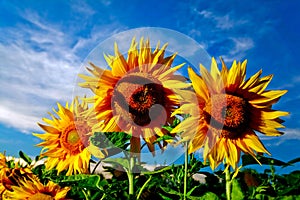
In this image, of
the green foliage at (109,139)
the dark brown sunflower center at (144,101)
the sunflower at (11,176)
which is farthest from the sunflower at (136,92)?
the sunflower at (11,176)

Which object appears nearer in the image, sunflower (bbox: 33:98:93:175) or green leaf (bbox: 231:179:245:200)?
green leaf (bbox: 231:179:245:200)

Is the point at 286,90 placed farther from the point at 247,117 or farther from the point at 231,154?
the point at 231,154

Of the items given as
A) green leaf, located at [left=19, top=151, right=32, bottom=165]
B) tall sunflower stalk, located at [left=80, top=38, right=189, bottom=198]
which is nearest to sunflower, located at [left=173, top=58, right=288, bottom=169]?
tall sunflower stalk, located at [left=80, top=38, right=189, bottom=198]

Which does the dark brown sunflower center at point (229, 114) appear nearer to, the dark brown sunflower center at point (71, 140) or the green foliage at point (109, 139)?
the green foliage at point (109, 139)

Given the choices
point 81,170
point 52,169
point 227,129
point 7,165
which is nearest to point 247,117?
point 227,129

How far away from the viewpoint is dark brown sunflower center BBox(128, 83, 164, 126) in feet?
6.46

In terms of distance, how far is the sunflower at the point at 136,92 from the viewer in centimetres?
197

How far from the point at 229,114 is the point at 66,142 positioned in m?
1.33

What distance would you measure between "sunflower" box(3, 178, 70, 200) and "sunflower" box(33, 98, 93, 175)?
14 centimetres

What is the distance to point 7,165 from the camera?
3252 millimetres

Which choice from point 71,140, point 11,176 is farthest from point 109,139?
point 11,176

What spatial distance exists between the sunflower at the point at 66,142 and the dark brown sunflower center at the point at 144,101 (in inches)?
21.8

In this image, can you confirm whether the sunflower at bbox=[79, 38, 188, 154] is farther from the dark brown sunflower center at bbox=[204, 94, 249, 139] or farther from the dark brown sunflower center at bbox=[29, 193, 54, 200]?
the dark brown sunflower center at bbox=[29, 193, 54, 200]

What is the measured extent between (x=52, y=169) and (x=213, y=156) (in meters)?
1.48
